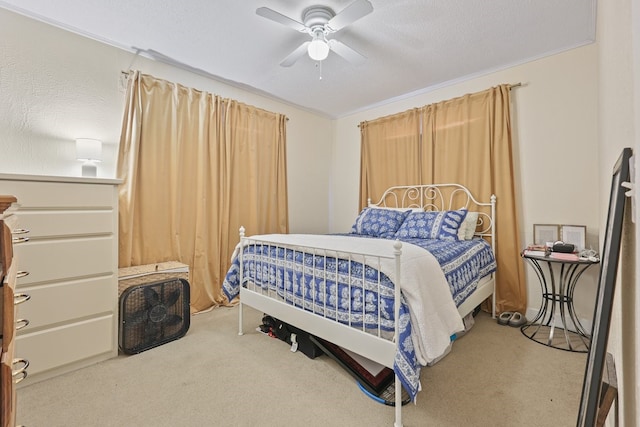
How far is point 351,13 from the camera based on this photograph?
6.08ft

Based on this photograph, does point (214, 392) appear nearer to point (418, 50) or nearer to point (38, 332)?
point (38, 332)

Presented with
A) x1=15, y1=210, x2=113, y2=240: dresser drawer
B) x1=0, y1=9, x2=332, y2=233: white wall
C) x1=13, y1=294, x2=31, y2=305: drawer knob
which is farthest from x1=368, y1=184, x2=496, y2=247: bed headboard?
x1=13, y1=294, x2=31, y2=305: drawer knob

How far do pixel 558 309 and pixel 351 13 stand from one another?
306cm

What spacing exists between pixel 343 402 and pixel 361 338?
378 mm

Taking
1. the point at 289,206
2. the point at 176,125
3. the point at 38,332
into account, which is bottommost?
the point at 38,332

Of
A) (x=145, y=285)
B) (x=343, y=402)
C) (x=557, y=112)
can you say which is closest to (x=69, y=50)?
(x=145, y=285)

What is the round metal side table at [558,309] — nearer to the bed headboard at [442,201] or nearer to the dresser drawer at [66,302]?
the bed headboard at [442,201]

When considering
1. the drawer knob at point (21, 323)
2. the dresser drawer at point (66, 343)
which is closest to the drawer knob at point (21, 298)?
the drawer knob at point (21, 323)

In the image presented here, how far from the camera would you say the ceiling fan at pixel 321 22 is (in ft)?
5.99

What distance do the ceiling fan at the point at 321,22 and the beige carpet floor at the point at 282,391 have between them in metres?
2.27

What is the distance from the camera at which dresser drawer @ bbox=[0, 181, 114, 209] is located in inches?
68.2

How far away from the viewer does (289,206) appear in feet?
13.1

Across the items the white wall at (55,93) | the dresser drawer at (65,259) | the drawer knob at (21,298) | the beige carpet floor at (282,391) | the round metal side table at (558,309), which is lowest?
the beige carpet floor at (282,391)

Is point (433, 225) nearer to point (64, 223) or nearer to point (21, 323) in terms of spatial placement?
point (21, 323)
